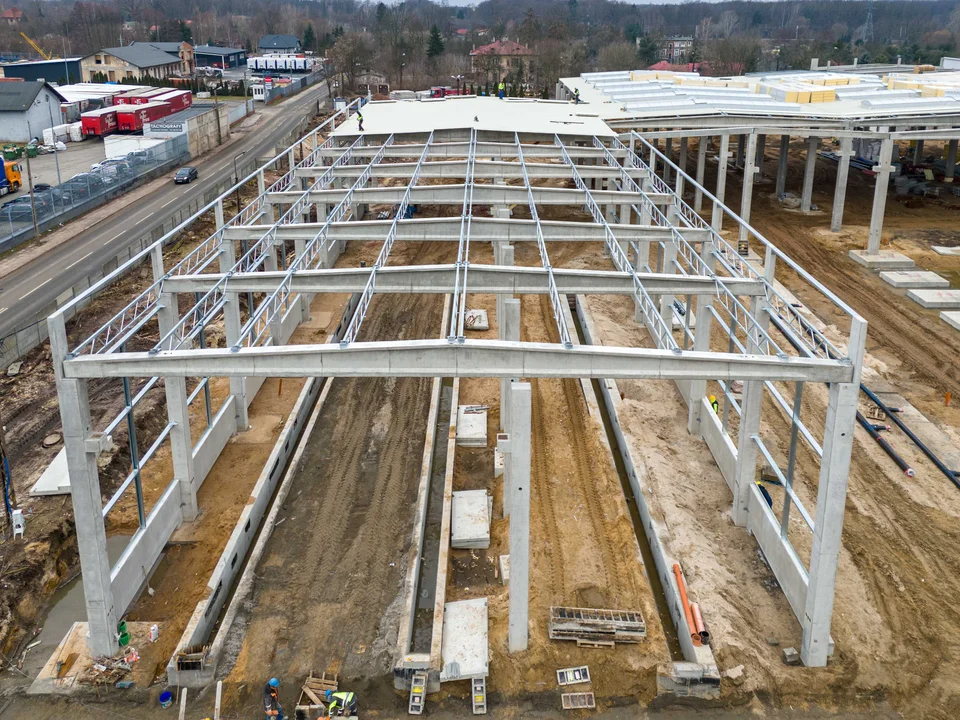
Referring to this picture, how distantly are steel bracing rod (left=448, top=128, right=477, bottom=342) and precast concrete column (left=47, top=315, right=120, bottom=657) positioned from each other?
5.91m

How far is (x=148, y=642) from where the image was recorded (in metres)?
14.7

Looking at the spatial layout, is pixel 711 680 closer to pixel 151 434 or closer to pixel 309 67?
pixel 151 434

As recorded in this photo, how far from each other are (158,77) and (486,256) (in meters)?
83.0

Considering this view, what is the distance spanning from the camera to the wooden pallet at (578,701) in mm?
→ 13258

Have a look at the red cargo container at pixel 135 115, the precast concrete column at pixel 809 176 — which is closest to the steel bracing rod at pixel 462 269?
the precast concrete column at pixel 809 176

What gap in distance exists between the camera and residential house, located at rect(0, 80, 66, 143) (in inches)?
2442

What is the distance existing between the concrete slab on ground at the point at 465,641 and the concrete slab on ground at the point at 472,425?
586 cm

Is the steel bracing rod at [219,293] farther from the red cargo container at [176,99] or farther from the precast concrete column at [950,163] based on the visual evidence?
the red cargo container at [176,99]

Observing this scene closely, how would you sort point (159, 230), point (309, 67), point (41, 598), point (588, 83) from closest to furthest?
point (41, 598) → point (159, 230) → point (588, 83) → point (309, 67)

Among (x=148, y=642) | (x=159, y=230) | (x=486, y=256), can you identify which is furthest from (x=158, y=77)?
(x=148, y=642)

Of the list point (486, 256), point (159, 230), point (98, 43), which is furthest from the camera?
point (98, 43)

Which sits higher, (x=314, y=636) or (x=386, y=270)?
(x=386, y=270)

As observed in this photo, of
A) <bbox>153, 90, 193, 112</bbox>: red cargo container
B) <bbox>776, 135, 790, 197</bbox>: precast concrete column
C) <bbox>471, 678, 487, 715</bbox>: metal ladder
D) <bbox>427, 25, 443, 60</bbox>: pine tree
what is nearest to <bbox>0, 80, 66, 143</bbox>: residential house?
<bbox>153, 90, 193, 112</bbox>: red cargo container

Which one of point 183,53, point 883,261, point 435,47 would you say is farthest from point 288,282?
point 183,53
